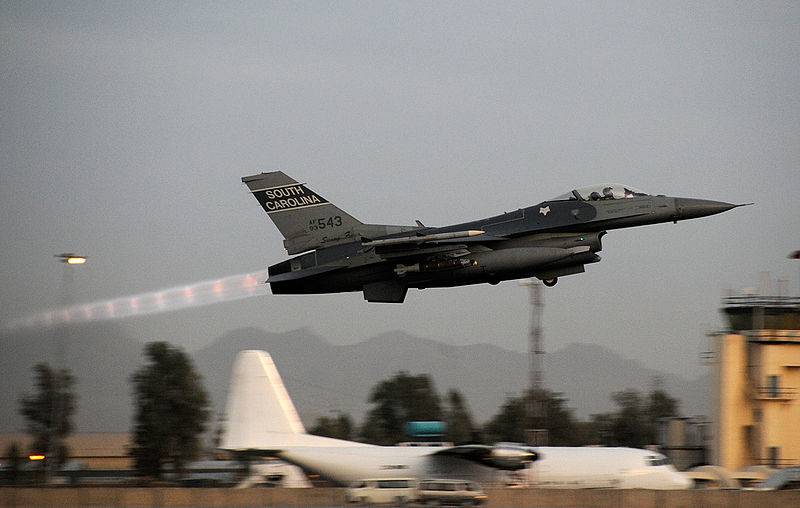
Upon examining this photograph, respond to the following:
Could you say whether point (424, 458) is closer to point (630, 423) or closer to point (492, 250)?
point (492, 250)

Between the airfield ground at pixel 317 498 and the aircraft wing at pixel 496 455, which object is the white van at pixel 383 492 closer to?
the airfield ground at pixel 317 498

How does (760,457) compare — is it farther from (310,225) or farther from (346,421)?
(346,421)

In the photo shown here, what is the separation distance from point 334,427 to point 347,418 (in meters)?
4.69

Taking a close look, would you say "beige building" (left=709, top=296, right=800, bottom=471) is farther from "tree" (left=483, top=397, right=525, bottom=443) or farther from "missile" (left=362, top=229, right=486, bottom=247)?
"tree" (left=483, top=397, right=525, bottom=443)

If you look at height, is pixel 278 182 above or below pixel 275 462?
above

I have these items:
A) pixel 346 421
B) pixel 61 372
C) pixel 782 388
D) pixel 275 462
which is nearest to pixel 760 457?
pixel 782 388

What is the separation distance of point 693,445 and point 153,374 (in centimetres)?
5814

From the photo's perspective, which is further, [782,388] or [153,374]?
[153,374]

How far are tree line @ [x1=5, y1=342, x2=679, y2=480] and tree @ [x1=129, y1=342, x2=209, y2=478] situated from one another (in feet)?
0.27

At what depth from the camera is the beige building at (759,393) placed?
46.5m

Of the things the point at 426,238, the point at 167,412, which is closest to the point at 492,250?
the point at 426,238

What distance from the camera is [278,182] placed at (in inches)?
1569

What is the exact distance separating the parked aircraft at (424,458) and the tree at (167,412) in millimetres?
50522

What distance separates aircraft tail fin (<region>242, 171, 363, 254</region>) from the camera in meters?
38.6
